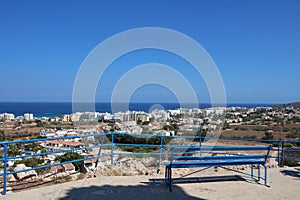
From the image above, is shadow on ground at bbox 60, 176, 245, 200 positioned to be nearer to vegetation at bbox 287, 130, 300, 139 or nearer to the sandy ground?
the sandy ground

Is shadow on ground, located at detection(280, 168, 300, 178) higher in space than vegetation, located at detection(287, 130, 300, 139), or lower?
lower

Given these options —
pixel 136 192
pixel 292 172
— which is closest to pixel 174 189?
pixel 136 192

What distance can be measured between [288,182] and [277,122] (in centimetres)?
1261

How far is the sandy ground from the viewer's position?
4.73 meters

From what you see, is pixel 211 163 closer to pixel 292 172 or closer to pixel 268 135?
pixel 292 172

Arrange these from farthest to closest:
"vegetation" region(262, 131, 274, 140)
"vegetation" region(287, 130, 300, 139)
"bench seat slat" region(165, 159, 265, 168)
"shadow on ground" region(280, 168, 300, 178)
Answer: "vegetation" region(262, 131, 274, 140), "vegetation" region(287, 130, 300, 139), "shadow on ground" region(280, 168, 300, 178), "bench seat slat" region(165, 159, 265, 168)

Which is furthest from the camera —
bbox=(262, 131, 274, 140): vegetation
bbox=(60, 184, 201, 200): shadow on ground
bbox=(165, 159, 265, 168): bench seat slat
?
bbox=(262, 131, 274, 140): vegetation

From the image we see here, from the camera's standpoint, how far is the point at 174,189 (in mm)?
5168

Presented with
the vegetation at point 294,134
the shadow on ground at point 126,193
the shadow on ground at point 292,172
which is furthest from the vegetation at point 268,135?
the shadow on ground at point 126,193

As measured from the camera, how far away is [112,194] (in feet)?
15.9

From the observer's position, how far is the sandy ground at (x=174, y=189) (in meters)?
4.73

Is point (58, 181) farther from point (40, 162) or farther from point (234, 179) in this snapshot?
point (234, 179)

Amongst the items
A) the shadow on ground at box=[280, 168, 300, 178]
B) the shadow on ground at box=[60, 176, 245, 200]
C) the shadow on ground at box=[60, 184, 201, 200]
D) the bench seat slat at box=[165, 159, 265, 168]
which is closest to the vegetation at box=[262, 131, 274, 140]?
the shadow on ground at box=[280, 168, 300, 178]

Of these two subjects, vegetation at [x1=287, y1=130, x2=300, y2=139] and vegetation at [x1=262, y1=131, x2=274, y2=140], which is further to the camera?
vegetation at [x1=262, y1=131, x2=274, y2=140]
